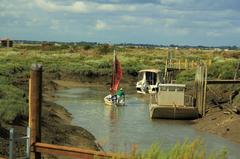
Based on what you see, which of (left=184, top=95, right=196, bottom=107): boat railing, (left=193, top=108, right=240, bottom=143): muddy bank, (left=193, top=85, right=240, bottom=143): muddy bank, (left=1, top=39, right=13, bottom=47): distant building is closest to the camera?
(left=193, top=108, right=240, bottom=143): muddy bank

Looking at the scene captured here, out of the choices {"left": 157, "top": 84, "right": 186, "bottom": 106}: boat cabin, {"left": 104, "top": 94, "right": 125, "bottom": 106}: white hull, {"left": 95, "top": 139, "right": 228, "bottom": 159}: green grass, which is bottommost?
{"left": 104, "top": 94, "right": 125, "bottom": 106}: white hull

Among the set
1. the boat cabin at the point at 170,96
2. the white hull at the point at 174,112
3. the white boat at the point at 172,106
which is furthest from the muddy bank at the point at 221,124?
the boat cabin at the point at 170,96

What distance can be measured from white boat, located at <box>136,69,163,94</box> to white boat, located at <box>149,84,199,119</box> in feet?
70.5

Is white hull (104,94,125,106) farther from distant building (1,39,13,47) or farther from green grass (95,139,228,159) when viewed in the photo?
distant building (1,39,13,47)

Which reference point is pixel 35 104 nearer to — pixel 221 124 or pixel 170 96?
pixel 221 124

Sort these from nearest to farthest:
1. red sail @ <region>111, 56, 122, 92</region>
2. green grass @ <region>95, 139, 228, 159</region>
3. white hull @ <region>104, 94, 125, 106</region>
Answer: green grass @ <region>95, 139, 228, 159</region> → white hull @ <region>104, 94, 125, 106</region> → red sail @ <region>111, 56, 122, 92</region>

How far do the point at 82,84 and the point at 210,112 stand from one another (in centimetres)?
3705

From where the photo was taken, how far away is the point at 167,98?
3372cm

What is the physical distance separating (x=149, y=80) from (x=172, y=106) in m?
24.0

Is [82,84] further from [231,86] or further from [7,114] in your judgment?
[7,114]

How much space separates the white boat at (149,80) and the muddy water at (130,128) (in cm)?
1151

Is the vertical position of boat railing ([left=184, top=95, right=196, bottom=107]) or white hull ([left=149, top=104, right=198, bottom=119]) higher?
boat railing ([left=184, top=95, right=196, bottom=107])

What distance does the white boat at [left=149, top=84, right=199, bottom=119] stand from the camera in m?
33.1

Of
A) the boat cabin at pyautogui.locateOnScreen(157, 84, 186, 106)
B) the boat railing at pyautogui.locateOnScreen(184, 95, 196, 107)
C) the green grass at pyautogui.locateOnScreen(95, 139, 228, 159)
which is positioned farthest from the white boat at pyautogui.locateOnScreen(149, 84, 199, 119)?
the green grass at pyautogui.locateOnScreen(95, 139, 228, 159)
